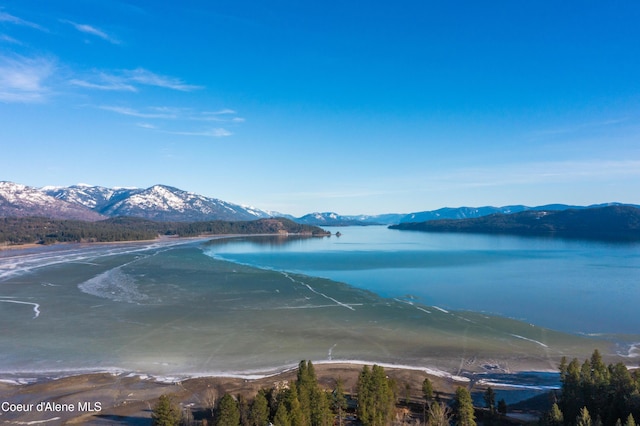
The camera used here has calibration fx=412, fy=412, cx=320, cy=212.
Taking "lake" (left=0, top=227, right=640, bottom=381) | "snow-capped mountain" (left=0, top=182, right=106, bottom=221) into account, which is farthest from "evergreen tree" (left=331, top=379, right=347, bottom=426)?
"snow-capped mountain" (left=0, top=182, right=106, bottom=221)

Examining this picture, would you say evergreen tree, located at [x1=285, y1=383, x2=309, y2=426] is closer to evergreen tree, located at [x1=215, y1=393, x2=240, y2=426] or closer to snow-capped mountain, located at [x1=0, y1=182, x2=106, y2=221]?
evergreen tree, located at [x1=215, y1=393, x2=240, y2=426]

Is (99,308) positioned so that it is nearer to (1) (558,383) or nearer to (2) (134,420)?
(2) (134,420)

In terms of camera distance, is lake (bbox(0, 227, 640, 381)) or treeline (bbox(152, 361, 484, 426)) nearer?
treeline (bbox(152, 361, 484, 426))

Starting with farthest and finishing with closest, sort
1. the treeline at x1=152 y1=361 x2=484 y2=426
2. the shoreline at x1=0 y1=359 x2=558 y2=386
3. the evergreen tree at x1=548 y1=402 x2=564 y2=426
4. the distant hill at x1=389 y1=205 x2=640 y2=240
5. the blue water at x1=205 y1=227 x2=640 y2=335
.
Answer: the distant hill at x1=389 y1=205 x2=640 y2=240, the blue water at x1=205 y1=227 x2=640 y2=335, the shoreline at x1=0 y1=359 x2=558 y2=386, the treeline at x1=152 y1=361 x2=484 y2=426, the evergreen tree at x1=548 y1=402 x2=564 y2=426

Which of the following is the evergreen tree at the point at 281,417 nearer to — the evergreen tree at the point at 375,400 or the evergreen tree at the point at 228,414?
the evergreen tree at the point at 228,414

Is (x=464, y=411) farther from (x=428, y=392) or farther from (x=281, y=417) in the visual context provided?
(x=281, y=417)
